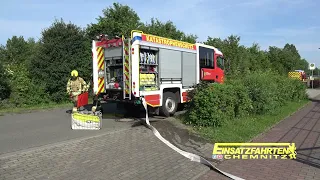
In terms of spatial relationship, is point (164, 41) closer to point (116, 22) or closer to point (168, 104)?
point (168, 104)

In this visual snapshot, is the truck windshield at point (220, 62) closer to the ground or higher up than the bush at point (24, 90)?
higher up

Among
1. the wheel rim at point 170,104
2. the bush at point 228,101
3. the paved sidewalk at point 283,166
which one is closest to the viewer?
the paved sidewalk at point 283,166

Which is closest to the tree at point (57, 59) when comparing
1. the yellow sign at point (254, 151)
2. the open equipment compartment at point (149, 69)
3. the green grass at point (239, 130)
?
the open equipment compartment at point (149, 69)

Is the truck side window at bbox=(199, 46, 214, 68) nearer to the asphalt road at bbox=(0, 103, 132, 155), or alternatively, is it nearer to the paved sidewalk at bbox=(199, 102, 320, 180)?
the asphalt road at bbox=(0, 103, 132, 155)

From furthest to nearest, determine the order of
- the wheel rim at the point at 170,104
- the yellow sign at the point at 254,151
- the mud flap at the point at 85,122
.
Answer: the wheel rim at the point at 170,104 < the mud flap at the point at 85,122 < the yellow sign at the point at 254,151

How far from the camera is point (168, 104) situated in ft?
38.1

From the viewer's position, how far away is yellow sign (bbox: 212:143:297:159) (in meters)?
6.51

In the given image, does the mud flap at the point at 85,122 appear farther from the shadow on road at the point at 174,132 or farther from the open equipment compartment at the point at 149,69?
the open equipment compartment at the point at 149,69

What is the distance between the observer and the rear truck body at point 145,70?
10.1m

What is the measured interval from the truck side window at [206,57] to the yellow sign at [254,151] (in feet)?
21.8

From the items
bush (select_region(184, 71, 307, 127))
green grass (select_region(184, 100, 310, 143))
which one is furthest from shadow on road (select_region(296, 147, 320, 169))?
bush (select_region(184, 71, 307, 127))

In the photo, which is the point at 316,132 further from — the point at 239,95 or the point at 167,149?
the point at 167,149

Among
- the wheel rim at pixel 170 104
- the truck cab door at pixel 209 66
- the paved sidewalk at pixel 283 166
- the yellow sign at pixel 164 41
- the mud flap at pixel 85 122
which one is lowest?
the paved sidewalk at pixel 283 166

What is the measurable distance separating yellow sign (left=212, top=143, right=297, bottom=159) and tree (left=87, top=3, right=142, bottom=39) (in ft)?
57.0
